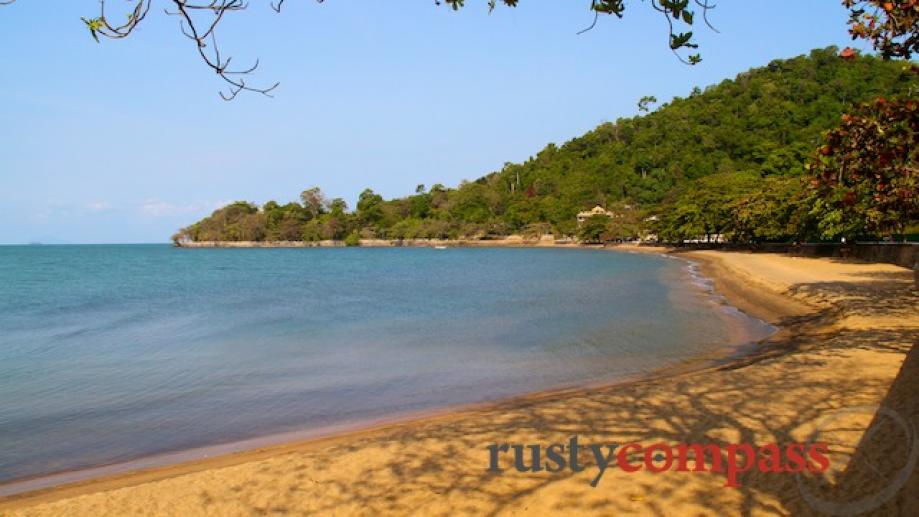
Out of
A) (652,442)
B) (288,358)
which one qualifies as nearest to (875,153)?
(652,442)

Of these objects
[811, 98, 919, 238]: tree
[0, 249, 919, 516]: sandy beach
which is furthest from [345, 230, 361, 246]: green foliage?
[811, 98, 919, 238]: tree

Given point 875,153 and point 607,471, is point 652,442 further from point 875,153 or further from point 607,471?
point 875,153

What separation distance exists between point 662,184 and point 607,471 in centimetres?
12069

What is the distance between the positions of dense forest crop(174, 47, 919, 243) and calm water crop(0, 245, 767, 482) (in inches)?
1099

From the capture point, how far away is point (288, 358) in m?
14.4

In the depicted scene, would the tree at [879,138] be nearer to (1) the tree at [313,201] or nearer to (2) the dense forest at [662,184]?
(2) the dense forest at [662,184]

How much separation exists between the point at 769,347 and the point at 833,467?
8.92 m

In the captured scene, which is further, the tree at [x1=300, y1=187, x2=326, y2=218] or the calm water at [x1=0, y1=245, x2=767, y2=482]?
the tree at [x1=300, y1=187, x2=326, y2=218]

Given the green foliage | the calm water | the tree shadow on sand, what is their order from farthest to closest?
1. the green foliage
2. the calm water
3. the tree shadow on sand

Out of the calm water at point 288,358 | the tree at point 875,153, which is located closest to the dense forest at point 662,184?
the calm water at point 288,358

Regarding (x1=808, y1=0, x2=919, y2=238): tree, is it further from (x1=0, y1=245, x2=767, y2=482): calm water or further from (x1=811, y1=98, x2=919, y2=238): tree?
(x1=0, y1=245, x2=767, y2=482): calm water

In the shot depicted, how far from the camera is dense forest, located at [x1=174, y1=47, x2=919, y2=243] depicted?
69.4 meters

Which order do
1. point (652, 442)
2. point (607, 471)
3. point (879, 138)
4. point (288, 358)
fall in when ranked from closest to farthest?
point (607, 471)
point (652, 442)
point (879, 138)
point (288, 358)

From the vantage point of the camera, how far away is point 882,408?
235 inches
